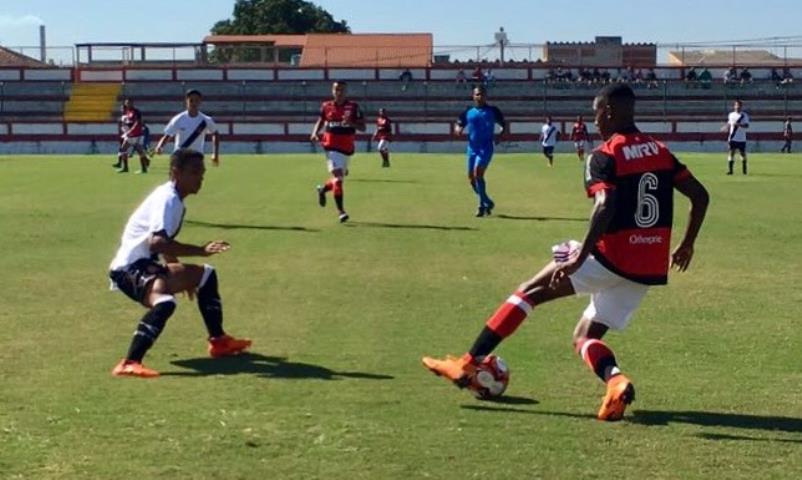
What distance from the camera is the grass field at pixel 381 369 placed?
6.18 meters

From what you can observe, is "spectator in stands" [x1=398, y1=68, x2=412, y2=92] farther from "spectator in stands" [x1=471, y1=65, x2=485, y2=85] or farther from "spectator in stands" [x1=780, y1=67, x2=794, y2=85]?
"spectator in stands" [x1=780, y1=67, x2=794, y2=85]

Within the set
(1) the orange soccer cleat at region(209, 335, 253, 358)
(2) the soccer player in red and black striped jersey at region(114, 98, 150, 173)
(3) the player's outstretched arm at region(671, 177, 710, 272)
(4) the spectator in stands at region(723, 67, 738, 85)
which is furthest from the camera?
(4) the spectator in stands at region(723, 67, 738, 85)

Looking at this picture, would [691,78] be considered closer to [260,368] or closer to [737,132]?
[737,132]

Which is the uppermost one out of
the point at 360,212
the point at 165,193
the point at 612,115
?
the point at 612,115

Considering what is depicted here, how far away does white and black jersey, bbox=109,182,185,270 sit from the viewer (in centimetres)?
834

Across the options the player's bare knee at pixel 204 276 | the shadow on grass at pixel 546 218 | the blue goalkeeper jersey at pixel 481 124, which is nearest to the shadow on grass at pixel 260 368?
the player's bare knee at pixel 204 276

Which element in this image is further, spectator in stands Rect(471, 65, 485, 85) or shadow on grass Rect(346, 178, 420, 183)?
spectator in stands Rect(471, 65, 485, 85)

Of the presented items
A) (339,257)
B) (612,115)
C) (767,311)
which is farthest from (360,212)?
(612,115)

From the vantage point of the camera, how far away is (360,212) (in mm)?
21281

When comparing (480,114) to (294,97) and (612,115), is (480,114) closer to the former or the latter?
(612,115)

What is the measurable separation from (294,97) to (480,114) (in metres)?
47.2

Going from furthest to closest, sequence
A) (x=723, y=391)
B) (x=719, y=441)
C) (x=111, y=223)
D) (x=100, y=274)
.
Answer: (x=111, y=223) → (x=100, y=274) → (x=723, y=391) → (x=719, y=441)

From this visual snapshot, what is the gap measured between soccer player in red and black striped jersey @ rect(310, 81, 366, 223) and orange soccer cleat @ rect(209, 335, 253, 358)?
405 inches

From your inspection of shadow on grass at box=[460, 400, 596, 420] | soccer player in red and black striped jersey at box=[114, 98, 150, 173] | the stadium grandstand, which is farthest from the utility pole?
shadow on grass at box=[460, 400, 596, 420]
